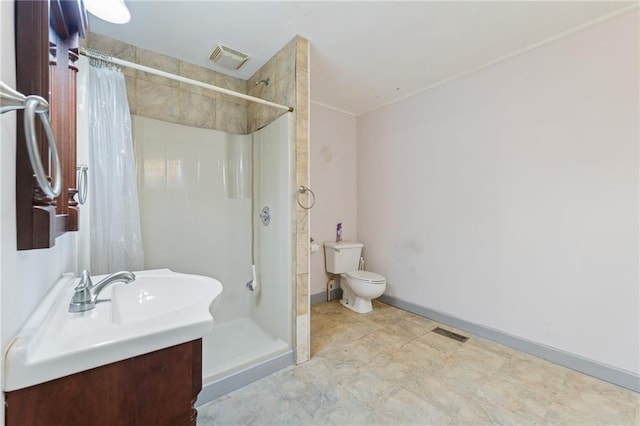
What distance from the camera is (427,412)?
1448mm

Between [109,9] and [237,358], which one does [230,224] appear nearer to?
[237,358]

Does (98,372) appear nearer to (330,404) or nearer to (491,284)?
(330,404)

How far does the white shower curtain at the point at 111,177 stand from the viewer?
1536mm

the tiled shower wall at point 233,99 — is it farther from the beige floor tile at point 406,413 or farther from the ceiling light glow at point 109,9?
the ceiling light glow at point 109,9

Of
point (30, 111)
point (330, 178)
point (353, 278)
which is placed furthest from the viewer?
point (330, 178)

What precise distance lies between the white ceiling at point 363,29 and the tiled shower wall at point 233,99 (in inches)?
3.1

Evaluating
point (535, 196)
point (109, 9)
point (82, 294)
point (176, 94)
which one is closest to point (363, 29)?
point (109, 9)

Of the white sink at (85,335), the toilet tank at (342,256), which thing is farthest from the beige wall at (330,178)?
the white sink at (85,335)

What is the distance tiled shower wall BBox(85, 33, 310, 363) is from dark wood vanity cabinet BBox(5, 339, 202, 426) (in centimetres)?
120

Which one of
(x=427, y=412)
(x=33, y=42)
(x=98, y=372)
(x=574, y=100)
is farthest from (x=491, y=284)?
(x=33, y=42)

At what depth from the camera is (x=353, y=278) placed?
277 cm

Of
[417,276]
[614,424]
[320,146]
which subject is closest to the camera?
[614,424]

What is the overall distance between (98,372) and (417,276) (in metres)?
2.61

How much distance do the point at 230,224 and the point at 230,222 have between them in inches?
0.7
